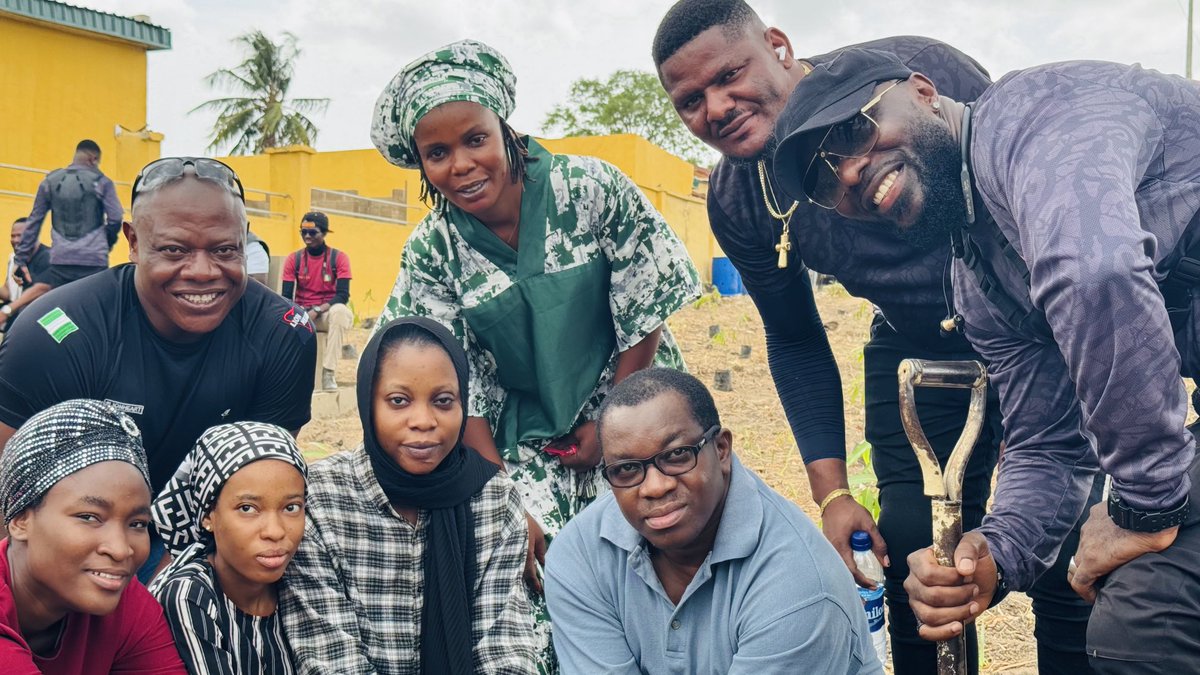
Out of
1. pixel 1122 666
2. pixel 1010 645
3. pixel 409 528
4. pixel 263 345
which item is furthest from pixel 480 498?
pixel 1010 645

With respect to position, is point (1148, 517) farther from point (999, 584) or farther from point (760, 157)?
point (760, 157)

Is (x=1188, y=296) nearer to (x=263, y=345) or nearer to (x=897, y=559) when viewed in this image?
(x=897, y=559)

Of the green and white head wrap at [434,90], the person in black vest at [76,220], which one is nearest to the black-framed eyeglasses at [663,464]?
the green and white head wrap at [434,90]

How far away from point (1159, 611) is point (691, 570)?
0.98m

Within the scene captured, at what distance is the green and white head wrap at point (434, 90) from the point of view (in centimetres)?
296

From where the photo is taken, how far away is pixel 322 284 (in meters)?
9.73

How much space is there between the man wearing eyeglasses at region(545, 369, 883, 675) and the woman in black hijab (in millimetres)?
536

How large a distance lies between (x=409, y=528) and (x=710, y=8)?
1672 mm

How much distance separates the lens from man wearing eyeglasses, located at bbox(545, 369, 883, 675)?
7.59 feet

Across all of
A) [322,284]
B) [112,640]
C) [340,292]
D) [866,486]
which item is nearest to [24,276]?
[322,284]

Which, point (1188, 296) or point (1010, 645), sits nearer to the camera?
point (1188, 296)

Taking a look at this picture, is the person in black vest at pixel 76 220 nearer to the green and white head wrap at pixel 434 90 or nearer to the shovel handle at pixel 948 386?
the green and white head wrap at pixel 434 90

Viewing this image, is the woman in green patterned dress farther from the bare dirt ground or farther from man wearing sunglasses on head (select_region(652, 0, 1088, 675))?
the bare dirt ground

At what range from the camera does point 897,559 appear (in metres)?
3.15
